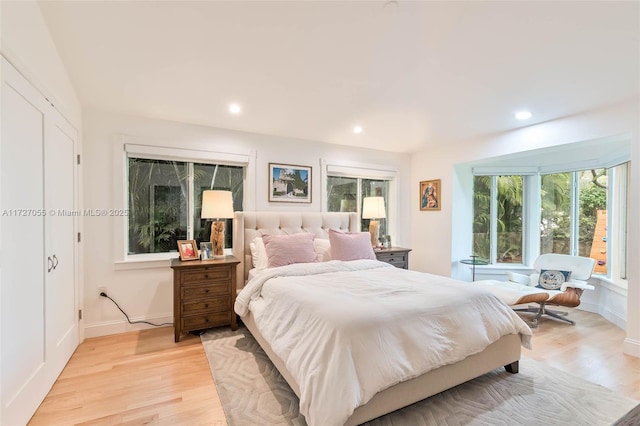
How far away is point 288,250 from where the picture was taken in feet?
10.3

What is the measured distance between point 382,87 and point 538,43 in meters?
1.26

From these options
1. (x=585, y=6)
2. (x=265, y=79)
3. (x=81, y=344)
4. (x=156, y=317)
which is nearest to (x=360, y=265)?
(x=265, y=79)

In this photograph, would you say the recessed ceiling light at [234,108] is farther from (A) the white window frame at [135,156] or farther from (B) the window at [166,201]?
(B) the window at [166,201]

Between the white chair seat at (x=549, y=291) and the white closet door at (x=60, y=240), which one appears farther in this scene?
the white chair seat at (x=549, y=291)

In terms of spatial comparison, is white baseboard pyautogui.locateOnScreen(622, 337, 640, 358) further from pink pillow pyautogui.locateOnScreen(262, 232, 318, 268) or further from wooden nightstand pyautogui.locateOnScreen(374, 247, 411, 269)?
pink pillow pyautogui.locateOnScreen(262, 232, 318, 268)

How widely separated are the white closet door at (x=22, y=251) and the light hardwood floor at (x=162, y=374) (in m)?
0.24

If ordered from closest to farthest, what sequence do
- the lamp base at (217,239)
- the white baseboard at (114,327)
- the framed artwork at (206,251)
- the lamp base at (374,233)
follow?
the white baseboard at (114,327), the framed artwork at (206,251), the lamp base at (217,239), the lamp base at (374,233)

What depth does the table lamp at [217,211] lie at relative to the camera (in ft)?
10.7

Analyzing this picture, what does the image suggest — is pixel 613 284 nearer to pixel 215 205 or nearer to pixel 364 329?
pixel 364 329

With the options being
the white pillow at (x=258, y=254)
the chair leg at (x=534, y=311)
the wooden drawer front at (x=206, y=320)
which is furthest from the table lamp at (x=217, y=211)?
the chair leg at (x=534, y=311)

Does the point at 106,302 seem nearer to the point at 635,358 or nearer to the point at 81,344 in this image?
the point at 81,344

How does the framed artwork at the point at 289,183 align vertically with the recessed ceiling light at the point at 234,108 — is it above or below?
below

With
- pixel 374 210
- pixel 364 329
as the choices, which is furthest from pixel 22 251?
pixel 374 210

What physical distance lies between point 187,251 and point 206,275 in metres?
0.40
